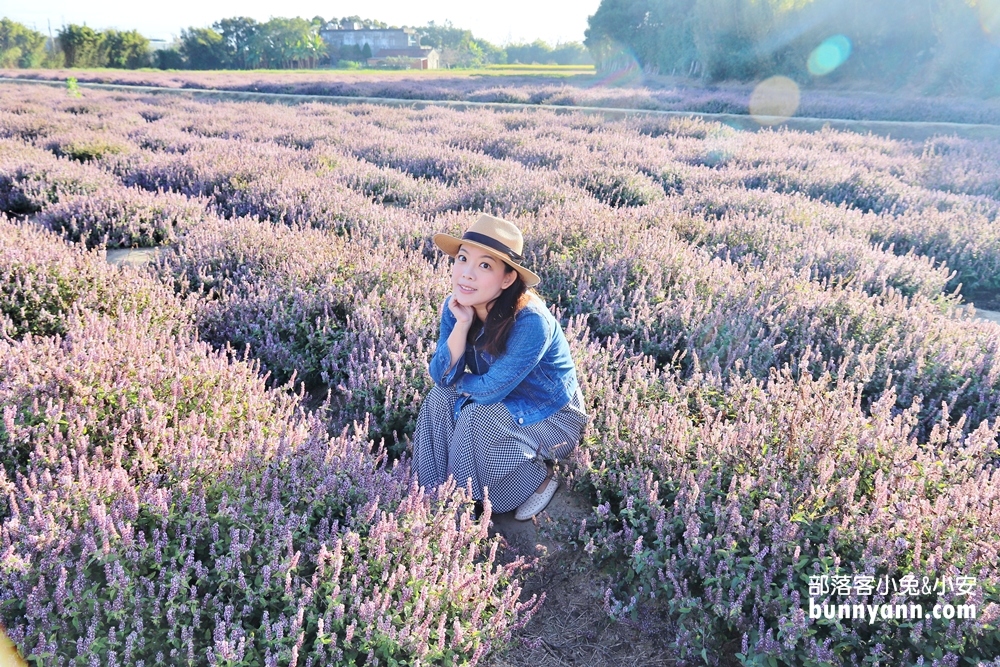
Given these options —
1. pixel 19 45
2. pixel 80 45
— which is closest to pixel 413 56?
pixel 19 45

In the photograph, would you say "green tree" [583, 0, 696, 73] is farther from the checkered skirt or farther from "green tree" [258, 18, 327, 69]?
the checkered skirt

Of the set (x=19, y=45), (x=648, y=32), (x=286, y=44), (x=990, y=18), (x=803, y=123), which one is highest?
(x=286, y=44)

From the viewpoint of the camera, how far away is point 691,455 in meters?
2.67

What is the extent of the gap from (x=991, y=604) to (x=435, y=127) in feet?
47.4

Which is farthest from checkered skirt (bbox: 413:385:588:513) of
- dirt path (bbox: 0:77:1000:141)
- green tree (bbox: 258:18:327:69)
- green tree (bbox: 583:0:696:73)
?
green tree (bbox: 258:18:327:69)

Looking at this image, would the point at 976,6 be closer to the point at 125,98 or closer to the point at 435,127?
the point at 435,127

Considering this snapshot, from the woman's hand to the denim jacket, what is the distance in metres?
0.07

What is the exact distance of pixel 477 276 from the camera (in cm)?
267

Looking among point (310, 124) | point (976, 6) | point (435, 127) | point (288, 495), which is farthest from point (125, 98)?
point (976, 6)

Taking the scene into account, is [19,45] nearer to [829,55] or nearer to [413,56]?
[413,56]

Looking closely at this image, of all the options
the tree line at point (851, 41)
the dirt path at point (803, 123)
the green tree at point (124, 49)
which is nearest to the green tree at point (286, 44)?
the green tree at point (124, 49)

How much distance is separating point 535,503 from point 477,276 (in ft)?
3.61

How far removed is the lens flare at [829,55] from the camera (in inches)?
1350

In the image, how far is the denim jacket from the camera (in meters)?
2.74
